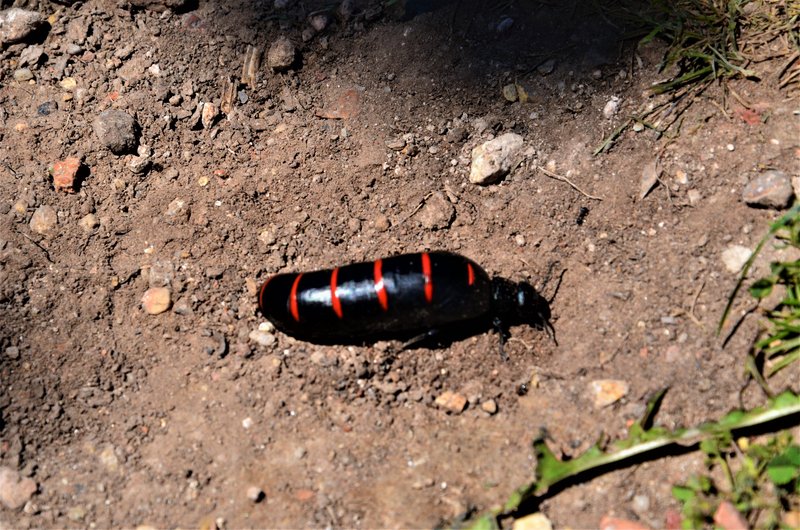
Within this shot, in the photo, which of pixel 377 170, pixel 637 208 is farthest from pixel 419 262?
pixel 637 208

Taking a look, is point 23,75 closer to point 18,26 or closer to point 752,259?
point 18,26

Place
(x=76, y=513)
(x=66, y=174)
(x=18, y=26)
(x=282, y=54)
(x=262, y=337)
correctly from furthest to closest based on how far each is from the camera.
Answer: (x=18, y=26) < (x=282, y=54) < (x=66, y=174) < (x=262, y=337) < (x=76, y=513)

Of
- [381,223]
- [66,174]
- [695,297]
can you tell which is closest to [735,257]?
[695,297]

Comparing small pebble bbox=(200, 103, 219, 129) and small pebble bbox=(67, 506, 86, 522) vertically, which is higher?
small pebble bbox=(200, 103, 219, 129)

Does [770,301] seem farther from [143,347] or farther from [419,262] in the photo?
[143,347]

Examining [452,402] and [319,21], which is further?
[319,21]

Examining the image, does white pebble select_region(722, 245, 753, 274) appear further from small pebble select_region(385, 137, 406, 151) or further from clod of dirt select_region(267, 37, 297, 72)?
clod of dirt select_region(267, 37, 297, 72)

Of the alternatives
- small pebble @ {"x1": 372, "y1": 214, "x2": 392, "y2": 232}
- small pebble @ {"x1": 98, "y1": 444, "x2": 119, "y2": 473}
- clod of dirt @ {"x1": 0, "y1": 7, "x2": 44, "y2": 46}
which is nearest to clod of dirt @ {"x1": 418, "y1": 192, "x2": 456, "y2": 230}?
small pebble @ {"x1": 372, "y1": 214, "x2": 392, "y2": 232}
